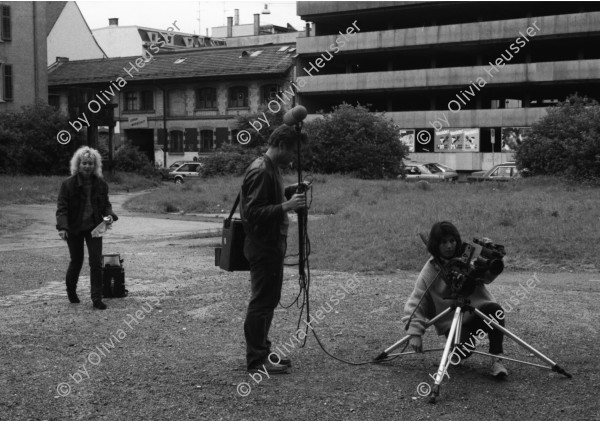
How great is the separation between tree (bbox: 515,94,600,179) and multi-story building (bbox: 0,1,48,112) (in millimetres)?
29121

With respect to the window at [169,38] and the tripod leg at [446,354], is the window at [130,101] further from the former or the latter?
the tripod leg at [446,354]

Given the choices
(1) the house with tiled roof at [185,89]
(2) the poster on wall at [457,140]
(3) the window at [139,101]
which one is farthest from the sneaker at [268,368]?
(3) the window at [139,101]

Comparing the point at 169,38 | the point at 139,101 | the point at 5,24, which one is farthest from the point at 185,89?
the point at 169,38

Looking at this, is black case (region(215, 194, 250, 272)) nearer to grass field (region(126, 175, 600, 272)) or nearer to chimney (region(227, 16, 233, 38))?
grass field (region(126, 175, 600, 272))

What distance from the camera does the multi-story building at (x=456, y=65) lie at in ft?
184

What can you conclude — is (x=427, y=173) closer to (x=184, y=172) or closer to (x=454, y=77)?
(x=454, y=77)

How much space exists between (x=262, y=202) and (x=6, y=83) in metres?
47.2

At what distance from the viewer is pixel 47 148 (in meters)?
43.7

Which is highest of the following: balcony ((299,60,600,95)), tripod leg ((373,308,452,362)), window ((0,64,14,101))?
balcony ((299,60,600,95))

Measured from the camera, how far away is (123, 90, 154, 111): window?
234 feet

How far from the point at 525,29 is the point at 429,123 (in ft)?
29.7

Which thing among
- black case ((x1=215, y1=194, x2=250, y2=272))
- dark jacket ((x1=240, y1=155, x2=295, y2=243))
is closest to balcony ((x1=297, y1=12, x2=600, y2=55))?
black case ((x1=215, y1=194, x2=250, y2=272))

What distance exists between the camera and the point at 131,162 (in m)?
49.4

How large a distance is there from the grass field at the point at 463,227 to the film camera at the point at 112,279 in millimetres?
3986
